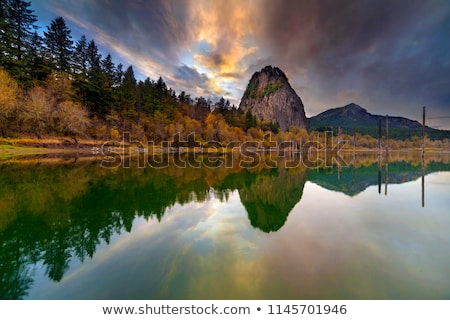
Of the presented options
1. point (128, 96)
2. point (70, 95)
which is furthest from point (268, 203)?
point (128, 96)

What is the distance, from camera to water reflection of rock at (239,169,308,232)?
25.3 feet

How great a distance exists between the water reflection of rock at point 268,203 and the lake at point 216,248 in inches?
3.2

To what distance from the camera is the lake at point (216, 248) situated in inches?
146

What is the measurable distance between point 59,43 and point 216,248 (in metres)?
70.9

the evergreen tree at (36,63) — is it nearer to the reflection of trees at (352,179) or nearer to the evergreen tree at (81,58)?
the evergreen tree at (81,58)

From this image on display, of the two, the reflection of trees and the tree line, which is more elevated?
the tree line

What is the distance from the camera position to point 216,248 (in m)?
5.49

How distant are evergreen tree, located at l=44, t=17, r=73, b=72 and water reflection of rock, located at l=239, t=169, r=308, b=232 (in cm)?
6232

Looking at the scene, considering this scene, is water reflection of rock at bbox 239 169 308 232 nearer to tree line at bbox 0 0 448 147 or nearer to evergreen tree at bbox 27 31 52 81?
tree line at bbox 0 0 448 147

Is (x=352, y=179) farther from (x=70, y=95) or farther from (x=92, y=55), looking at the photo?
(x=92, y=55)

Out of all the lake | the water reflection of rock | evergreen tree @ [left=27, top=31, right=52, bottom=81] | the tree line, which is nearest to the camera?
the lake

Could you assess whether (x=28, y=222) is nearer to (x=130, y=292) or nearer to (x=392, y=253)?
(x=130, y=292)

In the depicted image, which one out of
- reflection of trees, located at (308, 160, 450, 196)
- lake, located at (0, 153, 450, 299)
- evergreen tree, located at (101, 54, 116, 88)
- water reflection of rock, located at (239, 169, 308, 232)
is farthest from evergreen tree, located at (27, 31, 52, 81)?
reflection of trees, located at (308, 160, 450, 196)
